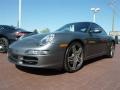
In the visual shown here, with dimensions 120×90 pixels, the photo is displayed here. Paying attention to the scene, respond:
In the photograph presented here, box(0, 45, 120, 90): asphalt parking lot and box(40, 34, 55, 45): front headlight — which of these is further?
box(40, 34, 55, 45): front headlight

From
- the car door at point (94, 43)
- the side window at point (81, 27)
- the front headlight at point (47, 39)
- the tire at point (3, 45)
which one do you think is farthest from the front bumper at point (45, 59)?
the tire at point (3, 45)

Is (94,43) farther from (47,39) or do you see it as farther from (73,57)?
(47,39)

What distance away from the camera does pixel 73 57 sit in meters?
5.12

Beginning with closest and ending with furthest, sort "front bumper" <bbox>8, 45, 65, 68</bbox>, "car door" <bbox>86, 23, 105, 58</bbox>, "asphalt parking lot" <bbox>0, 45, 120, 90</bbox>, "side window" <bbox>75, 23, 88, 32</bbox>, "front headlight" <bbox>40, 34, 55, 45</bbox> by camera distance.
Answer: "asphalt parking lot" <bbox>0, 45, 120, 90</bbox>, "front bumper" <bbox>8, 45, 65, 68</bbox>, "front headlight" <bbox>40, 34, 55, 45</bbox>, "car door" <bbox>86, 23, 105, 58</bbox>, "side window" <bbox>75, 23, 88, 32</bbox>

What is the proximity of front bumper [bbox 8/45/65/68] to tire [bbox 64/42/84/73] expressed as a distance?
0.21m

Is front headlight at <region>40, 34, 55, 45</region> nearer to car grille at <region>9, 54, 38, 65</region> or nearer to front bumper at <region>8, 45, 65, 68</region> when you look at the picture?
front bumper at <region>8, 45, 65, 68</region>

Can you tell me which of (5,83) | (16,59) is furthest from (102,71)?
(5,83)

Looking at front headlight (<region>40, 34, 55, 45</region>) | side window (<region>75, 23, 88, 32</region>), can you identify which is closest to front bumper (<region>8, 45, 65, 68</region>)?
front headlight (<region>40, 34, 55, 45</region>)

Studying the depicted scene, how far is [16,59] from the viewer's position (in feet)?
15.6

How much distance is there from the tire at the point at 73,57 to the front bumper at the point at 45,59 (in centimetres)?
21

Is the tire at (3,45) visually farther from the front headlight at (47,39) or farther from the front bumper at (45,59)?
the front headlight at (47,39)

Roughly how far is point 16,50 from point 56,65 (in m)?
0.96

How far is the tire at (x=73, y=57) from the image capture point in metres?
4.85

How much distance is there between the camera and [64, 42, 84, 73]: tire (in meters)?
4.85
